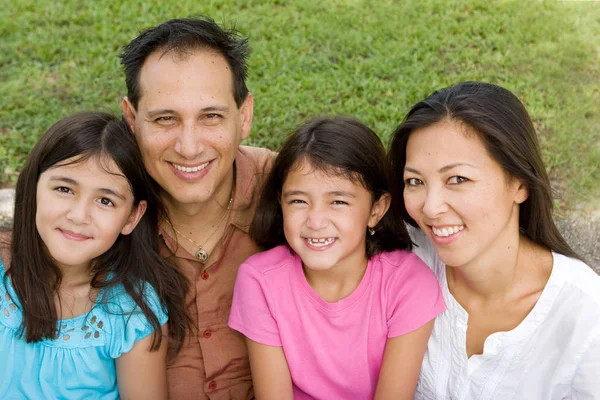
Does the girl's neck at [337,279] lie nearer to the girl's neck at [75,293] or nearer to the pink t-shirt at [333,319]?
the pink t-shirt at [333,319]

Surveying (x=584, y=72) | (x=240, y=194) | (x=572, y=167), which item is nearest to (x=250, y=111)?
(x=240, y=194)

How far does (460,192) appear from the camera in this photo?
261 cm

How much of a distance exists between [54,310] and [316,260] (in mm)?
1127

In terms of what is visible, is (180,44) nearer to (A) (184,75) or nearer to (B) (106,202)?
(A) (184,75)

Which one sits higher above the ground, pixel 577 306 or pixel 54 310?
pixel 577 306

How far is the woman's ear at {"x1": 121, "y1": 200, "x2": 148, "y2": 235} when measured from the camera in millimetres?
3039

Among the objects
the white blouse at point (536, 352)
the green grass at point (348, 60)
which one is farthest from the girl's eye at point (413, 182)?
the green grass at point (348, 60)

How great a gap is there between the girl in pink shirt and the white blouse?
11 cm

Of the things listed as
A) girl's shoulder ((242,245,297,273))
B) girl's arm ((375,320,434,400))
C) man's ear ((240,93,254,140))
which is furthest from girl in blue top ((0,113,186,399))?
girl's arm ((375,320,434,400))

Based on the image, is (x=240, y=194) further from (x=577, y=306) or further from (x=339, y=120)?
(x=577, y=306)

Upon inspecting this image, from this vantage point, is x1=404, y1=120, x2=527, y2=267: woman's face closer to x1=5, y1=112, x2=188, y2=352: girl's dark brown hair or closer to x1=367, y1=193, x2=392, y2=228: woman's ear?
x1=367, y1=193, x2=392, y2=228: woman's ear

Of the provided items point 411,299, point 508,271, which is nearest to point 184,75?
point 411,299

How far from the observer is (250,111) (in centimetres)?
340

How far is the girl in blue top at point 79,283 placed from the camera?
2.87 m
